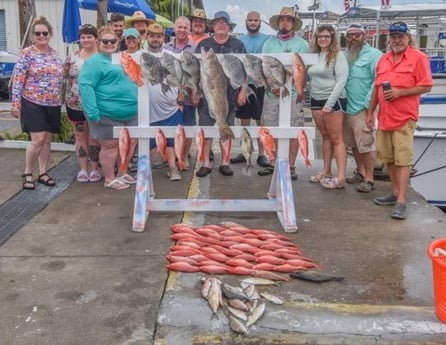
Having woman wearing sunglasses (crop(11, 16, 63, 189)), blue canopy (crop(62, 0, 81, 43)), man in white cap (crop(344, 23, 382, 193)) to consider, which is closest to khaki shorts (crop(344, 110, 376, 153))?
man in white cap (crop(344, 23, 382, 193))

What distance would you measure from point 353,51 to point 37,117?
12.3 ft

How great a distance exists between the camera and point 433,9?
10.8m

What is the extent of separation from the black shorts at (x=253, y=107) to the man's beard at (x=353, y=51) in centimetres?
128

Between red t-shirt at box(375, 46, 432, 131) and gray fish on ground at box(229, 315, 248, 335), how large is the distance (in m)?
3.11

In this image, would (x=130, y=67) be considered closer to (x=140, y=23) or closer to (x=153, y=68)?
→ (x=153, y=68)

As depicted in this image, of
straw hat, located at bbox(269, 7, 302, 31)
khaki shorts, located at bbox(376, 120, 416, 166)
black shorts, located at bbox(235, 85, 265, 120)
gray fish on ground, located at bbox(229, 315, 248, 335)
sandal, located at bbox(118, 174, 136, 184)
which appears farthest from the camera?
black shorts, located at bbox(235, 85, 265, 120)

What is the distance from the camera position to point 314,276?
12.9 feet

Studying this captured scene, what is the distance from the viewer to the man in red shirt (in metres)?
5.23

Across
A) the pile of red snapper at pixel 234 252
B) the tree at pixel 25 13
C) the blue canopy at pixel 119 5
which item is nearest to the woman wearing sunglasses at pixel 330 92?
the pile of red snapper at pixel 234 252

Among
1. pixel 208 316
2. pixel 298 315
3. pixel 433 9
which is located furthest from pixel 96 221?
pixel 433 9

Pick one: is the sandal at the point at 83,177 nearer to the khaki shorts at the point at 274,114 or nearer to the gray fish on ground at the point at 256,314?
the khaki shorts at the point at 274,114

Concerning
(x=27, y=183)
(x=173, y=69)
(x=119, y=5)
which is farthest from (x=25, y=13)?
(x=173, y=69)

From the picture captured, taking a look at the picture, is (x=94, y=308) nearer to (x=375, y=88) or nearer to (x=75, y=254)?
(x=75, y=254)

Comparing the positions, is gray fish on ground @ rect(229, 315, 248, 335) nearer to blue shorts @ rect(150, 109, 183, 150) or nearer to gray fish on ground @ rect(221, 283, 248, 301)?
gray fish on ground @ rect(221, 283, 248, 301)
